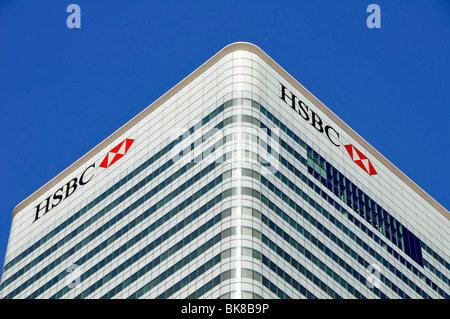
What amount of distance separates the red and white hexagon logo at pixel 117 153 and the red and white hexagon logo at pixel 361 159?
2810cm

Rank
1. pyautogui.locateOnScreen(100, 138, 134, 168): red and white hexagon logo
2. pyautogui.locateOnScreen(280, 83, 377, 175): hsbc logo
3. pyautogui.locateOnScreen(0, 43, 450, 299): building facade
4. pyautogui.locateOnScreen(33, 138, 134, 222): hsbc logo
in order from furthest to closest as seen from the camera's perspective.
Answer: pyautogui.locateOnScreen(33, 138, 134, 222): hsbc logo, pyautogui.locateOnScreen(100, 138, 134, 168): red and white hexagon logo, pyautogui.locateOnScreen(280, 83, 377, 175): hsbc logo, pyautogui.locateOnScreen(0, 43, 450, 299): building facade

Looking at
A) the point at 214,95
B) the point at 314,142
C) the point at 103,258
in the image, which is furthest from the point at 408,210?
the point at 103,258

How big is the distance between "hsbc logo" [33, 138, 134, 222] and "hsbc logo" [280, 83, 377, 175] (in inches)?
828

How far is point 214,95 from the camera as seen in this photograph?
11275cm

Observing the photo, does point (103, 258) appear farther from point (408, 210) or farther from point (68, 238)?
point (408, 210)

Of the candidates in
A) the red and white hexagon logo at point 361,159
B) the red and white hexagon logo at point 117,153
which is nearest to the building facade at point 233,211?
the red and white hexagon logo at point 361,159

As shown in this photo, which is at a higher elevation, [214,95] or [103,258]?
[214,95]

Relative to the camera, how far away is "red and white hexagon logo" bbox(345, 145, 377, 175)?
122875 mm

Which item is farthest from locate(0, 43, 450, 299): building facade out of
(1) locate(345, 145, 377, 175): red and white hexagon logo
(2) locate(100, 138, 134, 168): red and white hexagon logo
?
(2) locate(100, 138, 134, 168): red and white hexagon logo

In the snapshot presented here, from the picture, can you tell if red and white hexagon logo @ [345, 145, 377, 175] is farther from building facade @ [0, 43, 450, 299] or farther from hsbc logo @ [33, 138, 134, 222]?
hsbc logo @ [33, 138, 134, 222]

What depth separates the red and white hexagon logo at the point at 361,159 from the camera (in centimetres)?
12288


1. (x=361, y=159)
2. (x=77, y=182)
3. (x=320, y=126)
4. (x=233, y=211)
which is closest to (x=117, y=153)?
(x=77, y=182)

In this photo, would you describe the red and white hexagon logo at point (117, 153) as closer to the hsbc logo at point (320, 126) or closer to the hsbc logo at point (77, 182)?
the hsbc logo at point (77, 182)
